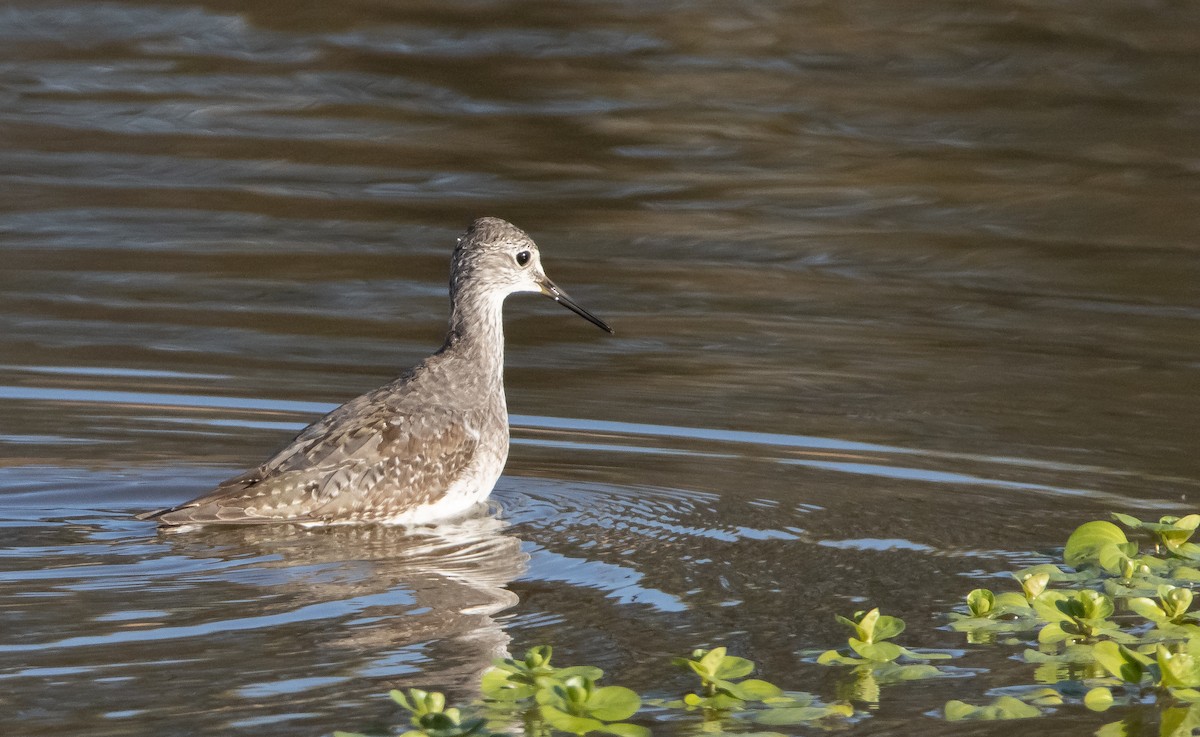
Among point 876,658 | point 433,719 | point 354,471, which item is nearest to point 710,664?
point 876,658

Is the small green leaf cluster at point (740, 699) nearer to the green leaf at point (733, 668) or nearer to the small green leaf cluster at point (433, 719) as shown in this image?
the green leaf at point (733, 668)

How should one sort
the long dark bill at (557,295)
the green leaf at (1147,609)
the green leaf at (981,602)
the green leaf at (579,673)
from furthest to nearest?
the long dark bill at (557,295) → the green leaf at (981,602) → the green leaf at (1147,609) → the green leaf at (579,673)

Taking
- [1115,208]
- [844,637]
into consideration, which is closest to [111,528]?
[844,637]

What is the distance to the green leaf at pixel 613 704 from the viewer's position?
18.7 feet

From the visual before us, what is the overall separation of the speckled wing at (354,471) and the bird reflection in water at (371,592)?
0.34ft

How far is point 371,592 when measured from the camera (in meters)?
7.34

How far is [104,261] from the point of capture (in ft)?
44.2

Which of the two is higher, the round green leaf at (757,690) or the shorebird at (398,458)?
the shorebird at (398,458)

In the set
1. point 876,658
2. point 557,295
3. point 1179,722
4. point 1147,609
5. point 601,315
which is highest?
point 557,295

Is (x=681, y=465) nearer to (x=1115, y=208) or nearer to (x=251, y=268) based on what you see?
(x=251, y=268)

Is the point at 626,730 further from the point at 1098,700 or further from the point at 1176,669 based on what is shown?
Answer: the point at 1176,669

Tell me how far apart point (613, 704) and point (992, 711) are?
126cm

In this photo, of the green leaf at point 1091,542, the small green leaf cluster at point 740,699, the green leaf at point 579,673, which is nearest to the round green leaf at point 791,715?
the small green leaf cluster at point 740,699

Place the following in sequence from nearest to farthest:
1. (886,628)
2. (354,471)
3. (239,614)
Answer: (886,628) → (239,614) → (354,471)
